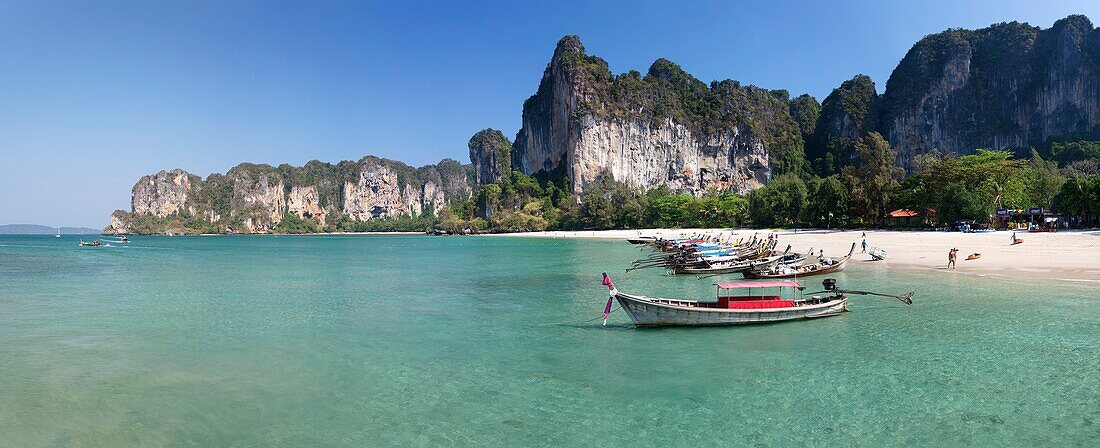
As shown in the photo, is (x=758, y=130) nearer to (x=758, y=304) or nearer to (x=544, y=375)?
(x=758, y=304)

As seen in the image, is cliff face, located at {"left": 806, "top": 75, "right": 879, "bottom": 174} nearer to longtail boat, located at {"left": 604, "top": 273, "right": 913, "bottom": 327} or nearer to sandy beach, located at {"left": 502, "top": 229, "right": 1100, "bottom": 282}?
sandy beach, located at {"left": 502, "top": 229, "right": 1100, "bottom": 282}

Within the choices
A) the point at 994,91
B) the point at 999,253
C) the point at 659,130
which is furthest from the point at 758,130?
the point at 999,253

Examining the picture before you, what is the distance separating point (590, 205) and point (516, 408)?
121 m

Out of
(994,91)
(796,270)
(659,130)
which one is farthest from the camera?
(659,130)

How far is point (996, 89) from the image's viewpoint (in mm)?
156875

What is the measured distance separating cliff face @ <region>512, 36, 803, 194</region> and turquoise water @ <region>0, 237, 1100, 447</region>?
140582 mm

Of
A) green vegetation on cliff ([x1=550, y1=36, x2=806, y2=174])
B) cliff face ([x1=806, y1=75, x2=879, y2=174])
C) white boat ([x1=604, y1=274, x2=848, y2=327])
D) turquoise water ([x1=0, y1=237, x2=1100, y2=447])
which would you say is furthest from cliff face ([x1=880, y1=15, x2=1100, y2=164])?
white boat ([x1=604, y1=274, x2=848, y2=327])

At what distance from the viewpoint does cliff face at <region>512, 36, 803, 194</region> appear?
164 metres

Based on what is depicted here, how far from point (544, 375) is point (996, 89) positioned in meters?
191

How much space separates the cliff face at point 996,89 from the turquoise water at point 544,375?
6365 inches

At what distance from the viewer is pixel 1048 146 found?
135 metres

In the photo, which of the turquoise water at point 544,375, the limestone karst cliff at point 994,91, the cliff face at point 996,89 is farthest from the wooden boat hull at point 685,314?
the cliff face at point 996,89

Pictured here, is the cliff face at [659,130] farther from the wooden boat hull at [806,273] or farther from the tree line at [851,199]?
the wooden boat hull at [806,273]

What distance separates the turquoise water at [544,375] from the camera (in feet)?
32.3
